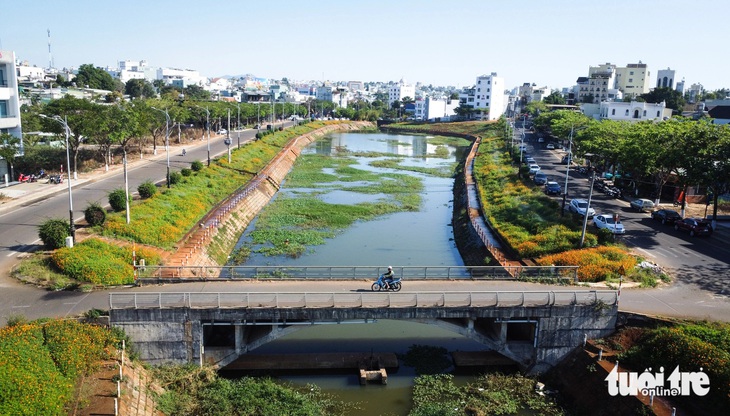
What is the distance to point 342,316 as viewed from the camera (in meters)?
24.9

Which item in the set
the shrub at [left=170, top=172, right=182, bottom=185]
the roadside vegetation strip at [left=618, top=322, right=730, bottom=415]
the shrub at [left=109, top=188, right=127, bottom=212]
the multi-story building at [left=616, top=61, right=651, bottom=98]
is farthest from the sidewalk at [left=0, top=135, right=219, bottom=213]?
the multi-story building at [left=616, top=61, right=651, bottom=98]

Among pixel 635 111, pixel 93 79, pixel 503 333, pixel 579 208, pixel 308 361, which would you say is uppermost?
pixel 93 79

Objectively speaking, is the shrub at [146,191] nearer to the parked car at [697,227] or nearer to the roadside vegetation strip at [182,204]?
the roadside vegetation strip at [182,204]

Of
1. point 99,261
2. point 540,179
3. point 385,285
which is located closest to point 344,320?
point 385,285

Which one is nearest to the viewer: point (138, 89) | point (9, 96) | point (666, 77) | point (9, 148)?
point (9, 148)

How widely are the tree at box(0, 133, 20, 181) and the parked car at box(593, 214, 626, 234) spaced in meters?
49.2

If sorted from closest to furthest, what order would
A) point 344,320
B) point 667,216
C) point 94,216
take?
point 344,320
point 94,216
point 667,216

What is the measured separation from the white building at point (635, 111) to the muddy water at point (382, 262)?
45010 millimetres

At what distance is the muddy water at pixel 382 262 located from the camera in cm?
2481

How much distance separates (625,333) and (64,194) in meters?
43.2

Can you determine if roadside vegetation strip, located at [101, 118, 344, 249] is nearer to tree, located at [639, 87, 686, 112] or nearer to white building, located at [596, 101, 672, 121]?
white building, located at [596, 101, 672, 121]

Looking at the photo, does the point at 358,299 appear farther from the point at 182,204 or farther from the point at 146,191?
the point at 146,191

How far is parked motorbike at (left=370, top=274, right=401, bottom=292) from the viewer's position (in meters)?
27.1

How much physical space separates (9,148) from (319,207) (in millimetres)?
28493
